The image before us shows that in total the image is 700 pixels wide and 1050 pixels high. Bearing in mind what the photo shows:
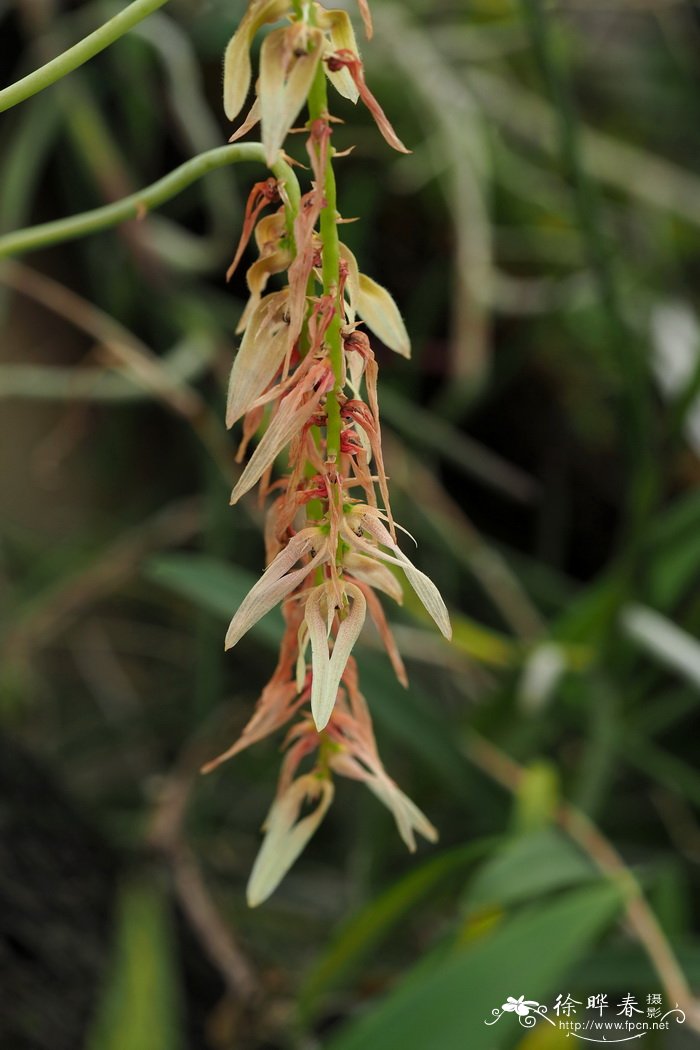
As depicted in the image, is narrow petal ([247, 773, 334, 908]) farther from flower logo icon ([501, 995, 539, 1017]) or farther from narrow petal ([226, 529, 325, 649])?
flower logo icon ([501, 995, 539, 1017])

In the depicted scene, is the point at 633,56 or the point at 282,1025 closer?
the point at 282,1025

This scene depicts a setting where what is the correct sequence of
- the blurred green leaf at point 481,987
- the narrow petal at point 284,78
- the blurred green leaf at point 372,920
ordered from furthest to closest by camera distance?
the blurred green leaf at point 372,920
the blurred green leaf at point 481,987
the narrow petal at point 284,78

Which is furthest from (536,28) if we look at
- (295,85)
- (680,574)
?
(295,85)

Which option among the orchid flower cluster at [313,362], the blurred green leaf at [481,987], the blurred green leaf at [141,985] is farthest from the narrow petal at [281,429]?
the blurred green leaf at [141,985]

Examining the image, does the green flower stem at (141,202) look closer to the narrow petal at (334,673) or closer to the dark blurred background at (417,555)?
the narrow petal at (334,673)

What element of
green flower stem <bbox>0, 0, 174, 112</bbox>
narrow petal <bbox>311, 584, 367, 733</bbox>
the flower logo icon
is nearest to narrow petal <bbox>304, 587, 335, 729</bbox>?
narrow petal <bbox>311, 584, 367, 733</bbox>

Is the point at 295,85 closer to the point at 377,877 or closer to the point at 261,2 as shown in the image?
the point at 261,2
